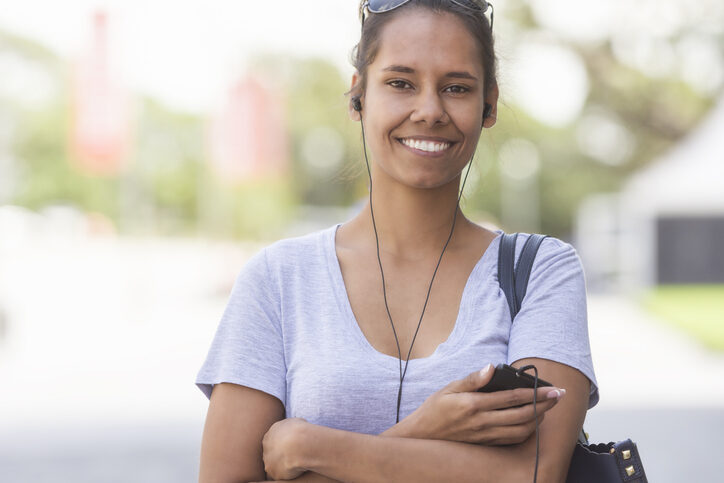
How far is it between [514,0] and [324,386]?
27107mm

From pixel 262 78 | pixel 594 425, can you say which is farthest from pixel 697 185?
pixel 594 425

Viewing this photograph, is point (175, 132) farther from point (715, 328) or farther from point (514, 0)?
point (715, 328)

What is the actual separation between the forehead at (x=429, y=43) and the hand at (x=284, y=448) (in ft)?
2.66

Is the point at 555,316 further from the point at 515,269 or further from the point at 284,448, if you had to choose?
the point at 284,448

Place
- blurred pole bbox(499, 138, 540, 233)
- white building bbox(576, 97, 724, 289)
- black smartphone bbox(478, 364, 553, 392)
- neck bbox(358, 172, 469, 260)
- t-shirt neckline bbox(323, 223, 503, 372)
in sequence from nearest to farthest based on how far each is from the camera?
black smartphone bbox(478, 364, 553, 392), t-shirt neckline bbox(323, 223, 503, 372), neck bbox(358, 172, 469, 260), white building bbox(576, 97, 724, 289), blurred pole bbox(499, 138, 540, 233)

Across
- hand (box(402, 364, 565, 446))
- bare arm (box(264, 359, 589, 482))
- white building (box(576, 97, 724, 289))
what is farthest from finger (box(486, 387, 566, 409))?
white building (box(576, 97, 724, 289))

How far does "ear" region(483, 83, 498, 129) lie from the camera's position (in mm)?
2336

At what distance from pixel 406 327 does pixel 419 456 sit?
1.02 ft

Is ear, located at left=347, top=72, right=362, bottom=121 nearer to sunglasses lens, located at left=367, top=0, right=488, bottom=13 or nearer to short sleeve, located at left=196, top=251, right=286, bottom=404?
sunglasses lens, located at left=367, top=0, right=488, bottom=13

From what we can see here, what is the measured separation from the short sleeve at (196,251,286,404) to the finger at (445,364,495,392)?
0.40m

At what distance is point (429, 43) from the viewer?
220cm

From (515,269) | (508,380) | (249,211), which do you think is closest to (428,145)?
(515,269)

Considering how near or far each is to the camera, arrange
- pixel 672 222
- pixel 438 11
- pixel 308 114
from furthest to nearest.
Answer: pixel 308 114 < pixel 672 222 < pixel 438 11

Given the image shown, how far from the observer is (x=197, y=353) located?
45.3 ft
